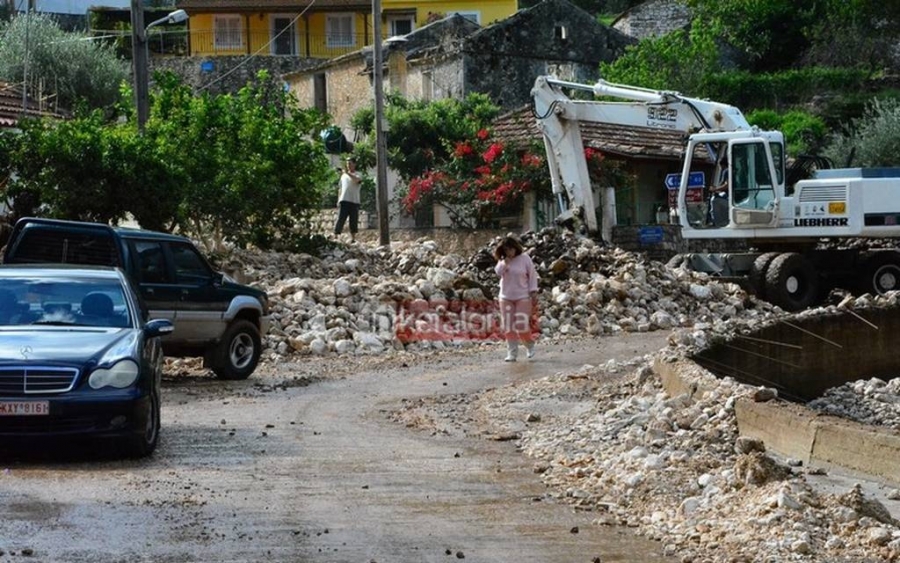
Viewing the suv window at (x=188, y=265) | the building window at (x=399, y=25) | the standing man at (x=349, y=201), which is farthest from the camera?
the building window at (x=399, y=25)

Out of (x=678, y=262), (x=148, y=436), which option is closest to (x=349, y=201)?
(x=678, y=262)

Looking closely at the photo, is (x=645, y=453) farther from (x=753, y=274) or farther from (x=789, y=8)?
(x=789, y=8)

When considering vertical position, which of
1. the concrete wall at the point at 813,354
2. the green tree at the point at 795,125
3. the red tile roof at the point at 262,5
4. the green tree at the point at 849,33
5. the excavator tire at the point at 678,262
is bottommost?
the concrete wall at the point at 813,354

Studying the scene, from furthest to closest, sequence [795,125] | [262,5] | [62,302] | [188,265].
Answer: [262,5] → [795,125] → [188,265] → [62,302]

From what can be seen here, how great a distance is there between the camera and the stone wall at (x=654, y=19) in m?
66.5

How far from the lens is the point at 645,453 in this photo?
41.1 ft

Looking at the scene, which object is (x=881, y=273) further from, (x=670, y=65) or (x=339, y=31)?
(x=339, y=31)

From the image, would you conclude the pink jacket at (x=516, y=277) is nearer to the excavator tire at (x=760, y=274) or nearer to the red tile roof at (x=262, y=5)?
the excavator tire at (x=760, y=274)

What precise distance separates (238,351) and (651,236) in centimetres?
1934

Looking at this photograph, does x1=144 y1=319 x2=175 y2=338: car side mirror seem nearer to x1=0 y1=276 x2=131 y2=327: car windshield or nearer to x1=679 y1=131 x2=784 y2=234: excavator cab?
x1=0 y1=276 x2=131 y2=327: car windshield

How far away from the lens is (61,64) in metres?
56.1

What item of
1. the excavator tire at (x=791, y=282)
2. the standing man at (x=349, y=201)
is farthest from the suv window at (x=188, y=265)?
the standing man at (x=349, y=201)

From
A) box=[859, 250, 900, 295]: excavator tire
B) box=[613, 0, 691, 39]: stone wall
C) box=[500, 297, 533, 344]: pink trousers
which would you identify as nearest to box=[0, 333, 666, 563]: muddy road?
box=[500, 297, 533, 344]: pink trousers

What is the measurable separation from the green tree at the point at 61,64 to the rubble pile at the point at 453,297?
2336 cm
